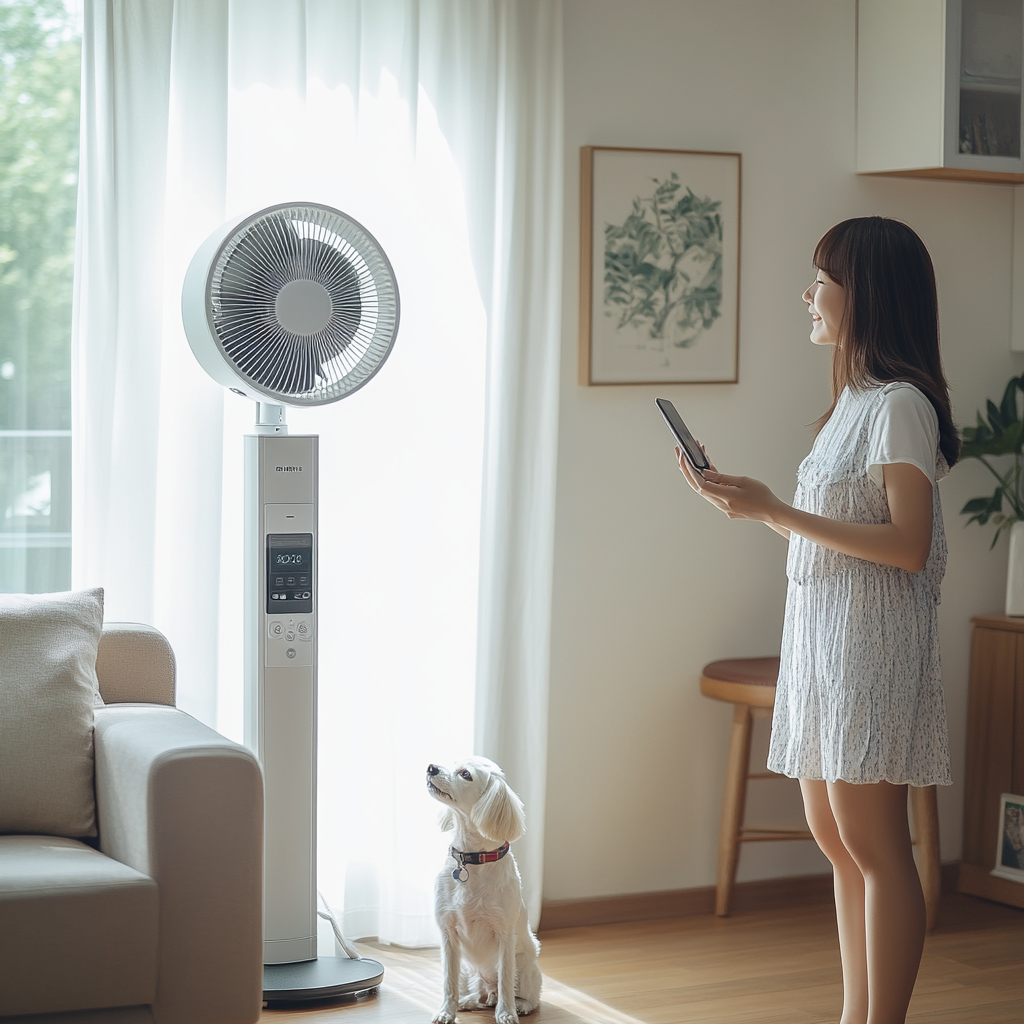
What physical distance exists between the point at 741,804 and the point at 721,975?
49cm

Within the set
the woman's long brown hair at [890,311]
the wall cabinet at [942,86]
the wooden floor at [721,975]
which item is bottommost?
the wooden floor at [721,975]

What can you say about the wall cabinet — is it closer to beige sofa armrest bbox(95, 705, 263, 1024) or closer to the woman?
the woman

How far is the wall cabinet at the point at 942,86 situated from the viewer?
3297 millimetres

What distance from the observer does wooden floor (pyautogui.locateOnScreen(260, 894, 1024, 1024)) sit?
2.72 metres

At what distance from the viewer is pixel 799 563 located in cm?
221

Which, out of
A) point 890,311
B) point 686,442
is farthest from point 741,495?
point 890,311

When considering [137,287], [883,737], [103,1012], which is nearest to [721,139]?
[137,287]

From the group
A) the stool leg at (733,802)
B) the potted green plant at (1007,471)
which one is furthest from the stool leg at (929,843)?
the potted green plant at (1007,471)

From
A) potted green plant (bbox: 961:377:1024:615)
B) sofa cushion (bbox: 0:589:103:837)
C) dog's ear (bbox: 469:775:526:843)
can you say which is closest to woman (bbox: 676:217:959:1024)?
dog's ear (bbox: 469:775:526:843)

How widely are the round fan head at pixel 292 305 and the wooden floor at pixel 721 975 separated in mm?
1261

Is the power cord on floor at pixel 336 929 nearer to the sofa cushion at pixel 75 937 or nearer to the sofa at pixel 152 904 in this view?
the sofa at pixel 152 904

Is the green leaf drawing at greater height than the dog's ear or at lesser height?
greater

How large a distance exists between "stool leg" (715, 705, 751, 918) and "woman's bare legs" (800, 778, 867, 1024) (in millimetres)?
1011

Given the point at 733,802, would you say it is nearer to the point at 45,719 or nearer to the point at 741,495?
the point at 741,495
